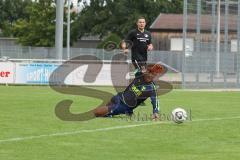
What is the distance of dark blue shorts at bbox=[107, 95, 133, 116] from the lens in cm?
1537

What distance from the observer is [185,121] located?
14.8m

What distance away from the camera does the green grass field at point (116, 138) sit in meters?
10.1

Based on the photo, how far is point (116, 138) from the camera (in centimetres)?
1193

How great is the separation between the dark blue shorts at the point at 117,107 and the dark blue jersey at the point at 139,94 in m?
0.09

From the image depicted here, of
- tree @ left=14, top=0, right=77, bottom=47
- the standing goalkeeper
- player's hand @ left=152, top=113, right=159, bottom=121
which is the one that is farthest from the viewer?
tree @ left=14, top=0, right=77, bottom=47

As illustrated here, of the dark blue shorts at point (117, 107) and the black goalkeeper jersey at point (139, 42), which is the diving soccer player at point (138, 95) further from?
the black goalkeeper jersey at point (139, 42)

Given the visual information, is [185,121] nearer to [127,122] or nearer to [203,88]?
[127,122]

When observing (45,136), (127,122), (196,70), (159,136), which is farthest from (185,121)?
(196,70)

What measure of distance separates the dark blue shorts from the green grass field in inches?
7.4

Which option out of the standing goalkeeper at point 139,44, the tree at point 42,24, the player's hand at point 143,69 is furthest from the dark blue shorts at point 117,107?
the tree at point 42,24

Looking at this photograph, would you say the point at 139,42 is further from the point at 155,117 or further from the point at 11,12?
the point at 11,12

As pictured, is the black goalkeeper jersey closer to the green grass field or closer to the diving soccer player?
the green grass field

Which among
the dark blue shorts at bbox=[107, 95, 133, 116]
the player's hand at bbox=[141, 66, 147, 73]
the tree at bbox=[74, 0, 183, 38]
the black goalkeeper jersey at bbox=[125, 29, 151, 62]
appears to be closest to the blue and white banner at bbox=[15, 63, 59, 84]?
the black goalkeeper jersey at bbox=[125, 29, 151, 62]

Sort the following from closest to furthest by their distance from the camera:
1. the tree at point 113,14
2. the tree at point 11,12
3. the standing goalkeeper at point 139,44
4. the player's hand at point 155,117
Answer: the player's hand at point 155,117
the standing goalkeeper at point 139,44
the tree at point 113,14
the tree at point 11,12
